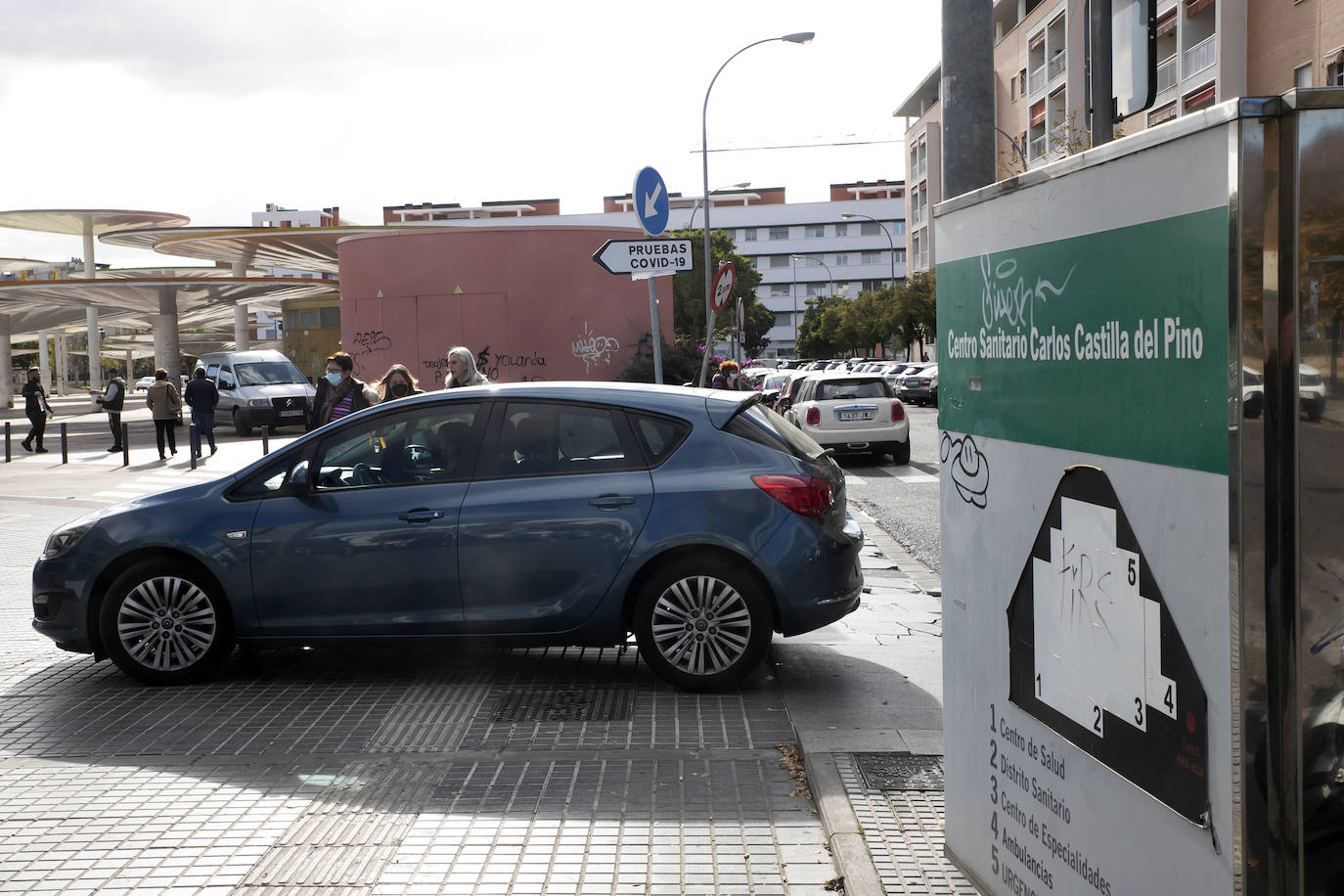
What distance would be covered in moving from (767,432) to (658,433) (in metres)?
0.55

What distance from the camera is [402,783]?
16.5 ft

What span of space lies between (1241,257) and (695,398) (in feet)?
14.7

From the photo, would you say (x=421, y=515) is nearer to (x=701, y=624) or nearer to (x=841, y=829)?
(x=701, y=624)

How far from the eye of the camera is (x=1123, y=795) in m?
A: 2.83

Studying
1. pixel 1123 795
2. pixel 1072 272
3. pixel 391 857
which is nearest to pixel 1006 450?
pixel 1072 272

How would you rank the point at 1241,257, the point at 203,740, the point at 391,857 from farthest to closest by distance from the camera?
the point at 203,740
the point at 391,857
the point at 1241,257

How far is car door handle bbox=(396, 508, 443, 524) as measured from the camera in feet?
20.9

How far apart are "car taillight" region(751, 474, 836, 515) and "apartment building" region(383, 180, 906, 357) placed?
117567 millimetres

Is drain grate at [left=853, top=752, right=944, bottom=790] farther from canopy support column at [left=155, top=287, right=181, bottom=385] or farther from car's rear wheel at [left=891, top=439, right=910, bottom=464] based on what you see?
canopy support column at [left=155, top=287, right=181, bottom=385]

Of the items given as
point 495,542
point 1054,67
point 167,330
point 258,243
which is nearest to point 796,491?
point 495,542

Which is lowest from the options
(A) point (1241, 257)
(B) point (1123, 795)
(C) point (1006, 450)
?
(B) point (1123, 795)

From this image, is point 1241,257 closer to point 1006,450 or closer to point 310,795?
point 1006,450

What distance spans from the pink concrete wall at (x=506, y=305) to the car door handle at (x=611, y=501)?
746 inches

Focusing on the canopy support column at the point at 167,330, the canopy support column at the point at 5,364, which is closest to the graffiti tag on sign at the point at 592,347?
the canopy support column at the point at 167,330
